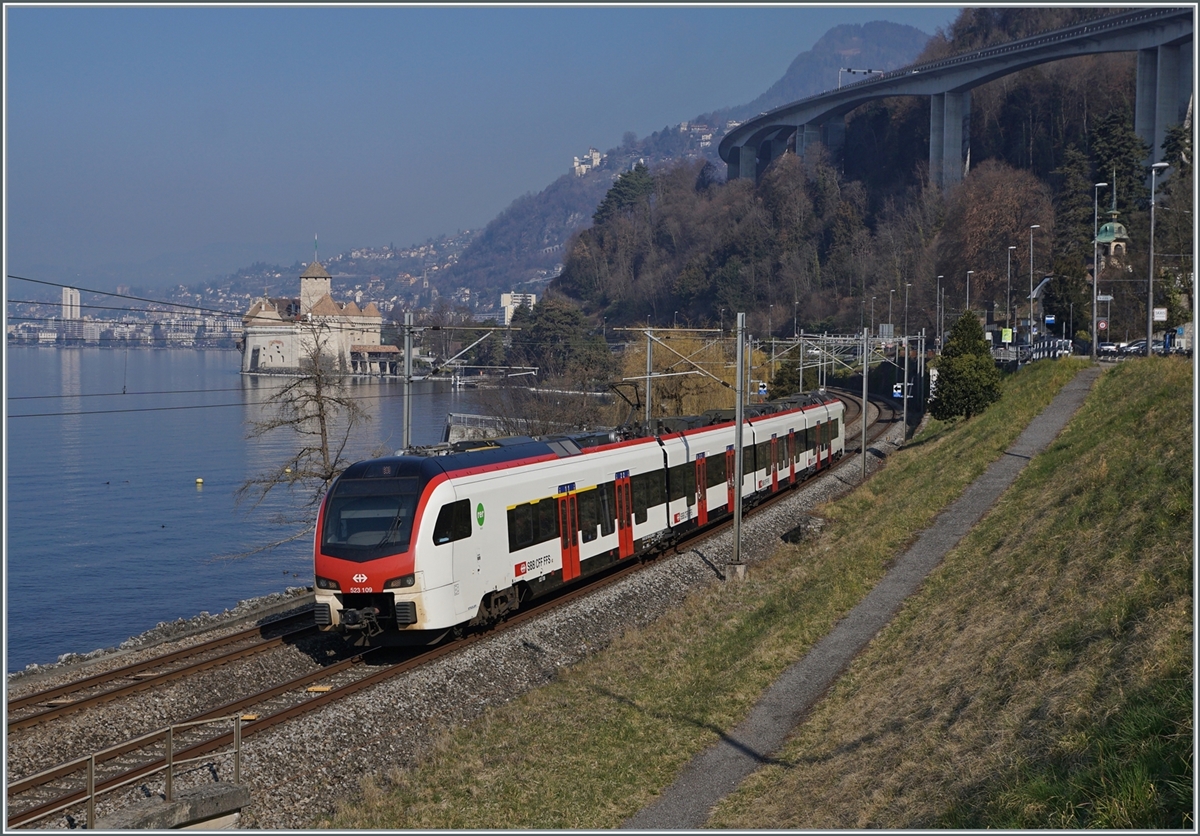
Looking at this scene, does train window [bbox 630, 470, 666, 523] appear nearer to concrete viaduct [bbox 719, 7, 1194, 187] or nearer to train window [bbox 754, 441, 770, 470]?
train window [bbox 754, 441, 770, 470]

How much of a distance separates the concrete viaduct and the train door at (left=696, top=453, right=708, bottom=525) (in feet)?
234

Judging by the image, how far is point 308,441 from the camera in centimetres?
7594

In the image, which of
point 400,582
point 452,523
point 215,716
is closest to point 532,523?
point 452,523

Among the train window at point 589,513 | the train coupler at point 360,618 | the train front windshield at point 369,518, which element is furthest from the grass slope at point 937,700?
the train front windshield at point 369,518

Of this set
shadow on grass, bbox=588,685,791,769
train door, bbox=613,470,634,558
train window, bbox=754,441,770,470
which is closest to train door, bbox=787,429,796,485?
train window, bbox=754,441,770,470

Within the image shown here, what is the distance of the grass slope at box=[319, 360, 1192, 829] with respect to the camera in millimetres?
9239

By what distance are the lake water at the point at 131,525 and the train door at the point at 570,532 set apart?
475 inches

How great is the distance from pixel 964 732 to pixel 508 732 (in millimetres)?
5899

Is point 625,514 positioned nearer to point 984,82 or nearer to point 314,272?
point 984,82

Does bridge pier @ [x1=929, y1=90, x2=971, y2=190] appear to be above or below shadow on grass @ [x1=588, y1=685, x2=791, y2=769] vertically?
above

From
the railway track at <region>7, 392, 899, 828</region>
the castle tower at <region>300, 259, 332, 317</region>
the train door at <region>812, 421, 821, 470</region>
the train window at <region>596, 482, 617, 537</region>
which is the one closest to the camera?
the railway track at <region>7, 392, 899, 828</region>

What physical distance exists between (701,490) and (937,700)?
1534cm

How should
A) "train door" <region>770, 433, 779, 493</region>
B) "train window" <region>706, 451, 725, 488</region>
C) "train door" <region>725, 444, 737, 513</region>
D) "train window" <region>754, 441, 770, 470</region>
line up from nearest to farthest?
"train window" <region>706, 451, 725, 488</region> < "train door" <region>725, 444, 737, 513</region> < "train window" <region>754, 441, 770, 470</region> < "train door" <region>770, 433, 779, 493</region>

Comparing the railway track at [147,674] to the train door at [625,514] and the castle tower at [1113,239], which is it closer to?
the train door at [625,514]
